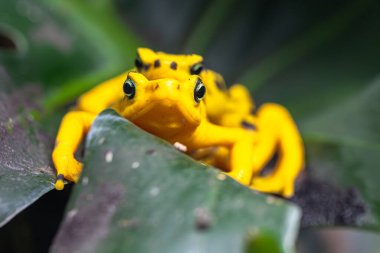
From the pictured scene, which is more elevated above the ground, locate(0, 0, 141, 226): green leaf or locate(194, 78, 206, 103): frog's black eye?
locate(0, 0, 141, 226): green leaf

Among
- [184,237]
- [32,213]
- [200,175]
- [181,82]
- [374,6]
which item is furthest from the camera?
[374,6]

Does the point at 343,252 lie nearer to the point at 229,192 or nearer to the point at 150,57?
the point at 150,57

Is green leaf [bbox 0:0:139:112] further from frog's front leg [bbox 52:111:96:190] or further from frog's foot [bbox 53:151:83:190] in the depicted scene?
frog's foot [bbox 53:151:83:190]

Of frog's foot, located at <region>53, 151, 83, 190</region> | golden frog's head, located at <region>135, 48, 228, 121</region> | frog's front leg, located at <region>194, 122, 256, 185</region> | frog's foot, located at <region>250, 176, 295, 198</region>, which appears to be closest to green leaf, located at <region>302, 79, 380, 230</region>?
frog's foot, located at <region>250, 176, 295, 198</region>

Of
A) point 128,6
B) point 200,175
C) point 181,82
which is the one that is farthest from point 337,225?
point 128,6

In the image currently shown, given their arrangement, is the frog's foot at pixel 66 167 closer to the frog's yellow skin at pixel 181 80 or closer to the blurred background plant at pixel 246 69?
the blurred background plant at pixel 246 69

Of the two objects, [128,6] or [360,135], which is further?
[128,6]

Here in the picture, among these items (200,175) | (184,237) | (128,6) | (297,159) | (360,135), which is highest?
(128,6)
